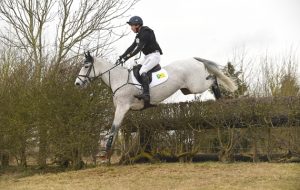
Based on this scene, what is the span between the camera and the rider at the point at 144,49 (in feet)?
31.8

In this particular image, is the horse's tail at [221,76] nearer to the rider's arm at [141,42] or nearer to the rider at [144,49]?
the rider at [144,49]

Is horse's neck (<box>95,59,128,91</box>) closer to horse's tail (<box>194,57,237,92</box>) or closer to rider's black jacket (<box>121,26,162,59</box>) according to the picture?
rider's black jacket (<box>121,26,162,59</box>)

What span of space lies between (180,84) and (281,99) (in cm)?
227

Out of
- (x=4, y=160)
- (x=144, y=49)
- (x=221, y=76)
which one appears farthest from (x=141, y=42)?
(x=4, y=160)

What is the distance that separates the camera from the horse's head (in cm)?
993

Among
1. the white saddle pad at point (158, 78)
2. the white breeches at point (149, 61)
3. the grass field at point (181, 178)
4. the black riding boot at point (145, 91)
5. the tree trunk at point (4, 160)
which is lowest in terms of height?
the grass field at point (181, 178)

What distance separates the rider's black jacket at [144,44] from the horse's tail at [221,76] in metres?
1.40

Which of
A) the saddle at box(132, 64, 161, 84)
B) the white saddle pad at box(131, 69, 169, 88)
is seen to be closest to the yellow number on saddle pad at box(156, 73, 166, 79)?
the white saddle pad at box(131, 69, 169, 88)

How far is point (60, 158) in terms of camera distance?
462 inches

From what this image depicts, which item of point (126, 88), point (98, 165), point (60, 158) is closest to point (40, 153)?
point (60, 158)

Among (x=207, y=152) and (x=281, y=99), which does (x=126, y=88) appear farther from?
(x=281, y=99)

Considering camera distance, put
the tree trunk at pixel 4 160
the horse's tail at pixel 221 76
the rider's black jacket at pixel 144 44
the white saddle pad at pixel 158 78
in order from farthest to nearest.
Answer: the tree trunk at pixel 4 160 < the horse's tail at pixel 221 76 < the white saddle pad at pixel 158 78 < the rider's black jacket at pixel 144 44

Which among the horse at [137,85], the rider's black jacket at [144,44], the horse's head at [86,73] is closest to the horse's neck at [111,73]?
the horse at [137,85]

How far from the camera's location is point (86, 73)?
Answer: 10031 millimetres
